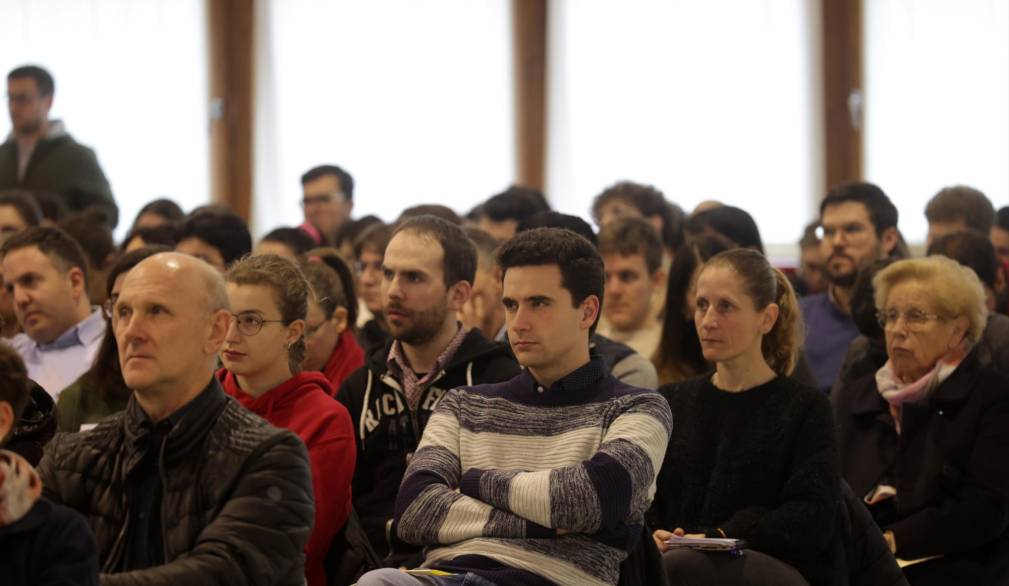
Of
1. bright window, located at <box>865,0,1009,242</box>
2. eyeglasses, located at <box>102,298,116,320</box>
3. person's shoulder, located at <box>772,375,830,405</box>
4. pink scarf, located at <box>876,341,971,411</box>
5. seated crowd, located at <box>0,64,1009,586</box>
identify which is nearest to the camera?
seated crowd, located at <box>0,64,1009,586</box>

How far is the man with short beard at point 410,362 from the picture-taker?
372 cm

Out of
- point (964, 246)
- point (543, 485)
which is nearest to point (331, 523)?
point (543, 485)

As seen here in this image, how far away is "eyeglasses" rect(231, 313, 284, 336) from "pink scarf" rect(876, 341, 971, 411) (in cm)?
181

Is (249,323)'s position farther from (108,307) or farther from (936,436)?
(936,436)

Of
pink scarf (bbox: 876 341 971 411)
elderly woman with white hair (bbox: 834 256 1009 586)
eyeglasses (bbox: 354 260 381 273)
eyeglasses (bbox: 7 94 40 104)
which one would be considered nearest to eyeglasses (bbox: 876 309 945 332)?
elderly woman with white hair (bbox: 834 256 1009 586)

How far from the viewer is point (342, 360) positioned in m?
4.39

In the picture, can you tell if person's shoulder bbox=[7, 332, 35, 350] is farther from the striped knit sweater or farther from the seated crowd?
the striped knit sweater

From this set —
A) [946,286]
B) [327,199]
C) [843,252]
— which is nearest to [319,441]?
[946,286]

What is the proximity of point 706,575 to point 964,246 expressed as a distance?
199cm

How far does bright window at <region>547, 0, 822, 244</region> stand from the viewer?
846cm

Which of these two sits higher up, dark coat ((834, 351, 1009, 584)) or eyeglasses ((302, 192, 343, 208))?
eyeglasses ((302, 192, 343, 208))

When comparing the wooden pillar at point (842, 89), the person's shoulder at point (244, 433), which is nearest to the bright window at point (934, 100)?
the wooden pillar at point (842, 89)

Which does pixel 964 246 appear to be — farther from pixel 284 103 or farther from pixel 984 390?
pixel 284 103

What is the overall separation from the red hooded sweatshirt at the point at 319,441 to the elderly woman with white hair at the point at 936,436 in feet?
5.09
